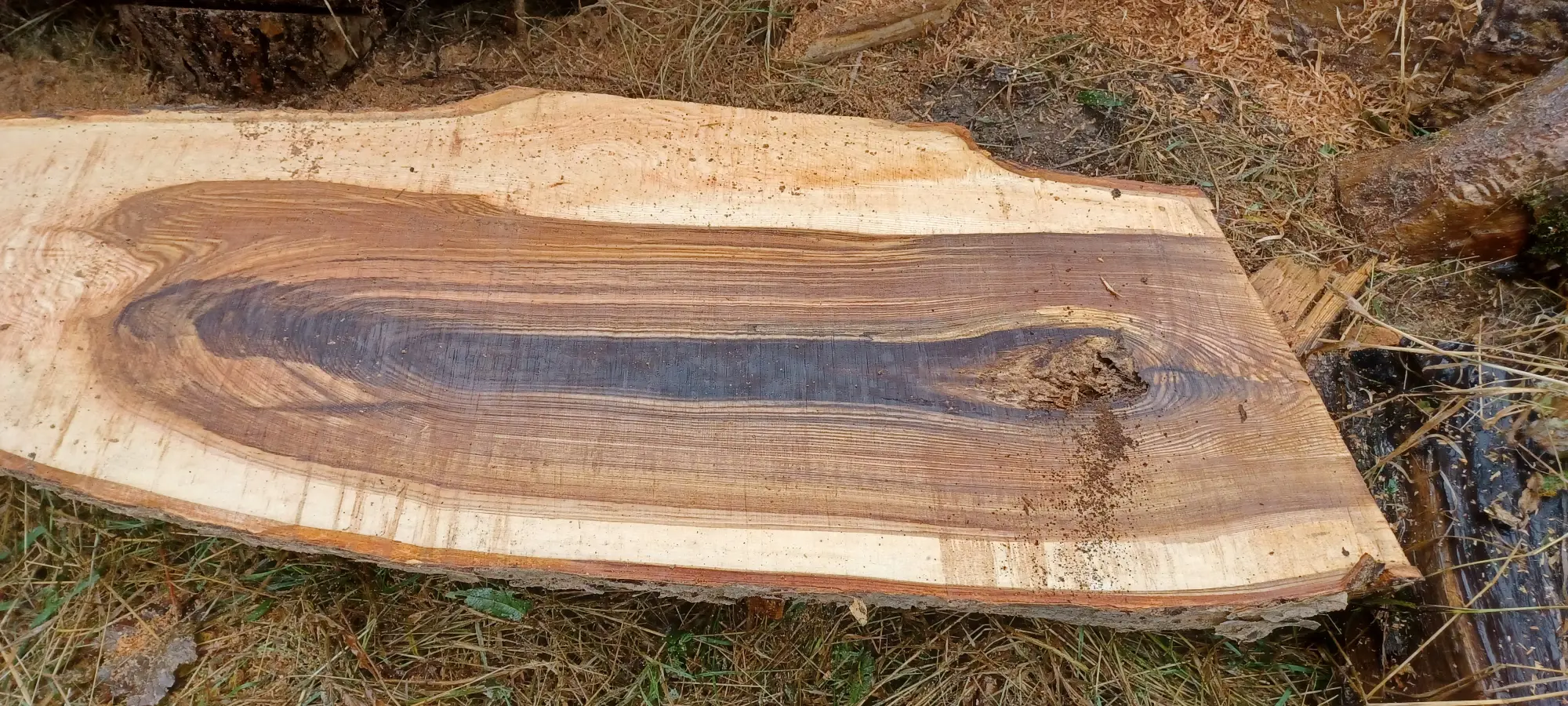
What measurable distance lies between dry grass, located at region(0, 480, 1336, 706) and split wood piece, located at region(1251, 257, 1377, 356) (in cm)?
64

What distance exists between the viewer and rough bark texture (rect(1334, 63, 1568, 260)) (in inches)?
62.5

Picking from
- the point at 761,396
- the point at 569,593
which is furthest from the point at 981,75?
the point at 569,593

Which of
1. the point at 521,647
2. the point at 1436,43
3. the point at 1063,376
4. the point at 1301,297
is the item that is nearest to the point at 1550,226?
the point at 1436,43

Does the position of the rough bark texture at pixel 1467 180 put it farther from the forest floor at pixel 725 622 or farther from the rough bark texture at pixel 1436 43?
the rough bark texture at pixel 1436 43

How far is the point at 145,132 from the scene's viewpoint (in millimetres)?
1258

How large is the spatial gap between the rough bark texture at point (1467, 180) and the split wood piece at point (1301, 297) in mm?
433

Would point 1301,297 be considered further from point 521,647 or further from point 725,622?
point 521,647

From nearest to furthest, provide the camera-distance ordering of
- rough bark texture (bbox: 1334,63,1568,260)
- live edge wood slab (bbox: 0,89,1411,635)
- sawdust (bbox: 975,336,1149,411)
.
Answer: live edge wood slab (bbox: 0,89,1411,635) < sawdust (bbox: 975,336,1149,411) < rough bark texture (bbox: 1334,63,1568,260)

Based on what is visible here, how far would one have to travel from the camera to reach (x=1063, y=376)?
1.21 meters

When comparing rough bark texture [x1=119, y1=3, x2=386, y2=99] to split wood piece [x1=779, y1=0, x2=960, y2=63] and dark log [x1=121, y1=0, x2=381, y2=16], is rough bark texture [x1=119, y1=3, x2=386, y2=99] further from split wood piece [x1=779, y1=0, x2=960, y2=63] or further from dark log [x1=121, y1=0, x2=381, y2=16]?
split wood piece [x1=779, y1=0, x2=960, y2=63]

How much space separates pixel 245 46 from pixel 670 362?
1.42 meters

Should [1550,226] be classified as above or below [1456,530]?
above

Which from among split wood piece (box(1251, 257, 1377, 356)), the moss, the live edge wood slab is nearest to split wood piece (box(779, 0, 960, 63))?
the live edge wood slab

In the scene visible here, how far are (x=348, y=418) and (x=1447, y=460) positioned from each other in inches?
76.1
